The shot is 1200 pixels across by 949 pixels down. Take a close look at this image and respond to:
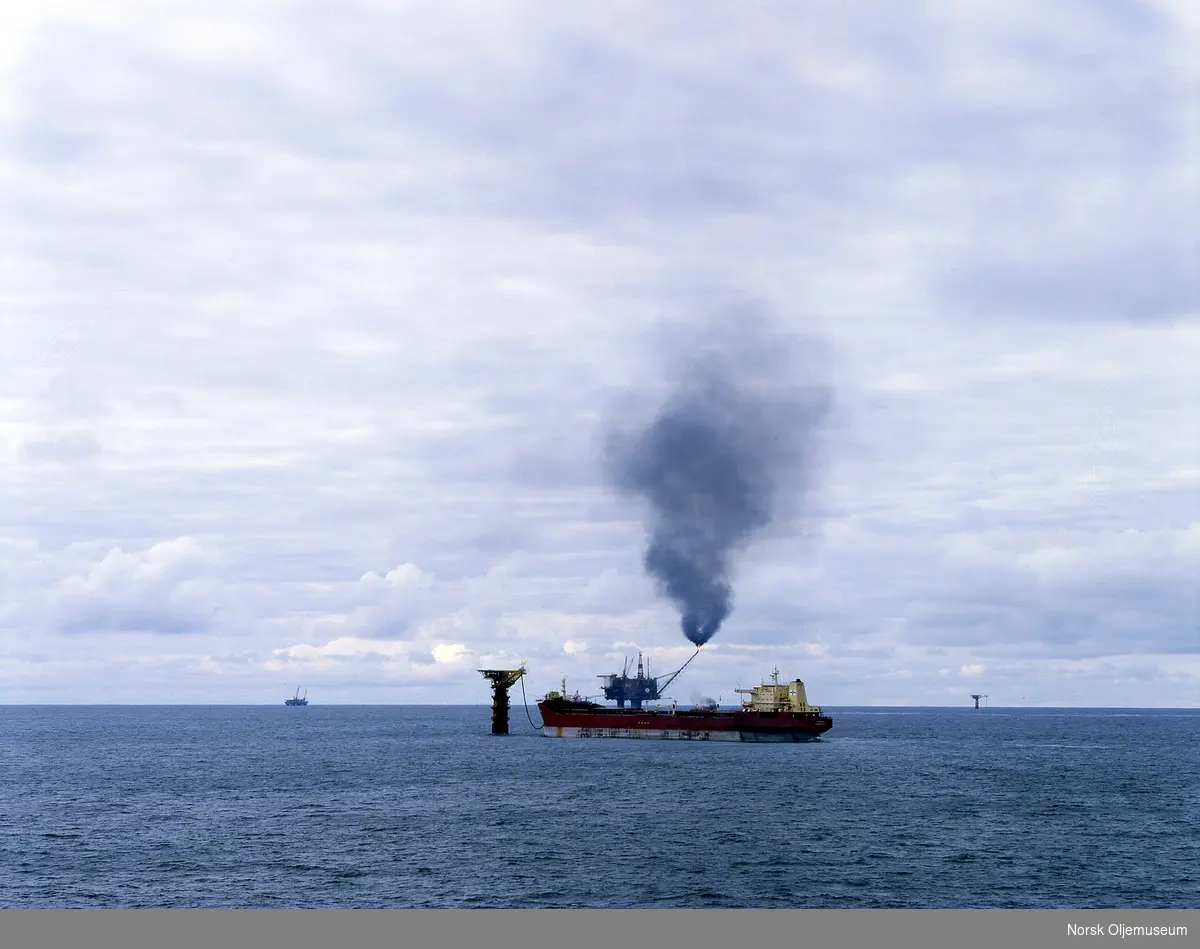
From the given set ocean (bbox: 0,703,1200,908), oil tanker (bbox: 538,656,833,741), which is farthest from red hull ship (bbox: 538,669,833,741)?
ocean (bbox: 0,703,1200,908)

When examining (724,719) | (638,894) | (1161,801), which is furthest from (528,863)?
(724,719)

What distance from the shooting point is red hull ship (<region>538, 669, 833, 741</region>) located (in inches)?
6599

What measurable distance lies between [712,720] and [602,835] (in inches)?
3583

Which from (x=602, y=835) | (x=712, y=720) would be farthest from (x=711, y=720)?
(x=602, y=835)

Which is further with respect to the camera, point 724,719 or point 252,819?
point 724,719

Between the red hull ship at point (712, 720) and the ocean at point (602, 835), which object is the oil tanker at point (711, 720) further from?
the ocean at point (602, 835)

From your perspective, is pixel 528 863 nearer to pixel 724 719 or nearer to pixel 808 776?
pixel 808 776

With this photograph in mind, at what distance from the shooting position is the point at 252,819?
296 feet

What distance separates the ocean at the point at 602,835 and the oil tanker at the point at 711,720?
81.4 ft

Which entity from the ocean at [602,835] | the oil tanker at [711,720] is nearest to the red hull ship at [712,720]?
the oil tanker at [711,720]

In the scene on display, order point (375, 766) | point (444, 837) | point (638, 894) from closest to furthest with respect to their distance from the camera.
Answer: point (638, 894)
point (444, 837)
point (375, 766)

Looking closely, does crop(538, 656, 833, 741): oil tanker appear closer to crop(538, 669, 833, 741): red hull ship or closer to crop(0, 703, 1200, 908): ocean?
crop(538, 669, 833, 741): red hull ship
